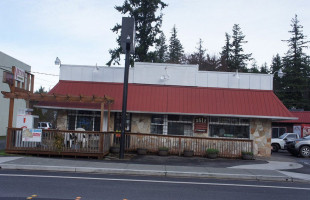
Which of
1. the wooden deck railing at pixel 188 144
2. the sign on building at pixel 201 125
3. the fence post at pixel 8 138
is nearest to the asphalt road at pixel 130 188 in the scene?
the fence post at pixel 8 138

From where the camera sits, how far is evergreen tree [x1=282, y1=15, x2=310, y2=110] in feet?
159

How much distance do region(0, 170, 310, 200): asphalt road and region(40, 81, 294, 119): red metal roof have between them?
7.85 metres

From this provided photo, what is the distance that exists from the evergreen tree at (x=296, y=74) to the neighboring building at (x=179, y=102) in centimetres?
3171

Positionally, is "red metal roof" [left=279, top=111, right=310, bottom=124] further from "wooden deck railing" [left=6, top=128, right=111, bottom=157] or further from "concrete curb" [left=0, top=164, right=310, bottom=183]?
"wooden deck railing" [left=6, top=128, right=111, bottom=157]

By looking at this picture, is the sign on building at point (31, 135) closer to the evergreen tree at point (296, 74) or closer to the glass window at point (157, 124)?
the glass window at point (157, 124)

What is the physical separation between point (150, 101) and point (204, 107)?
3261mm

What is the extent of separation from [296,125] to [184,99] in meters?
19.9

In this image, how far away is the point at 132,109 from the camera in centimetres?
1834

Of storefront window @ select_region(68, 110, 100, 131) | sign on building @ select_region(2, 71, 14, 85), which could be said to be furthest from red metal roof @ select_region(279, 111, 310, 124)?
sign on building @ select_region(2, 71, 14, 85)

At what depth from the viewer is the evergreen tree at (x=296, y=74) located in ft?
159

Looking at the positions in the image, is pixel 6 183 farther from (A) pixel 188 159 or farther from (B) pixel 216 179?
(A) pixel 188 159

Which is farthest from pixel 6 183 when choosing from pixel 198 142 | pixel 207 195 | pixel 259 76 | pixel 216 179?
pixel 259 76

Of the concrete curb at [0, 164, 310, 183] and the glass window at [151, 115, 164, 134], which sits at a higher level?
the glass window at [151, 115, 164, 134]

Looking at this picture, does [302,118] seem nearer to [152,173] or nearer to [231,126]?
[231,126]
